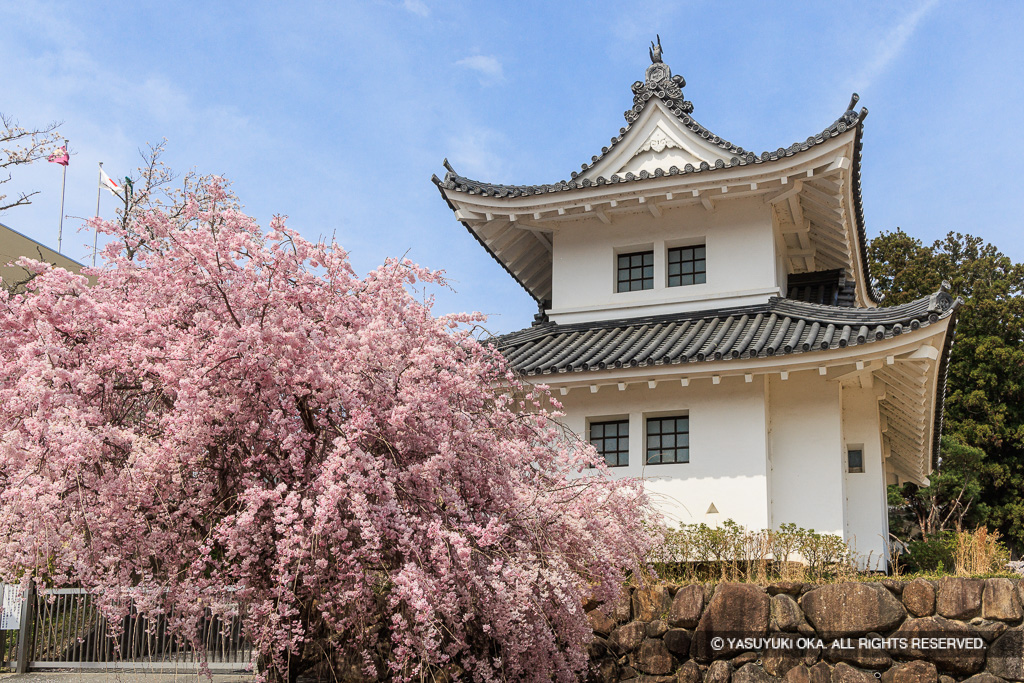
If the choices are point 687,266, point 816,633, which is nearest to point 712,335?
point 687,266

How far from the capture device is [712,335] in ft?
40.1

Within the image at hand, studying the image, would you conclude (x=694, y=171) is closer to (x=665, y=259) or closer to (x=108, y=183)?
(x=665, y=259)

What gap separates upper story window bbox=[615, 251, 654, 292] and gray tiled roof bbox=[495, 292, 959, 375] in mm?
807

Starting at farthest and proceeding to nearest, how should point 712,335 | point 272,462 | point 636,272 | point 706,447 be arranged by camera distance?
point 636,272 < point 712,335 < point 706,447 < point 272,462

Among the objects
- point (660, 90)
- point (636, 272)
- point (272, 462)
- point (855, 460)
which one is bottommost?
point (272, 462)

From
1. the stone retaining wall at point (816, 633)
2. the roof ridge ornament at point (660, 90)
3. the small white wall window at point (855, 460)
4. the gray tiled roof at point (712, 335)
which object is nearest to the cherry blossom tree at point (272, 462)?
the stone retaining wall at point (816, 633)

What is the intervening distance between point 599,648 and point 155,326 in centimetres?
612

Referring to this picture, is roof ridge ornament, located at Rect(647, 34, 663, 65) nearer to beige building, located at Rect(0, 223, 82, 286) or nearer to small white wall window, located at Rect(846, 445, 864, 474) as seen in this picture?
small white wall window, located at Rect(846, 445, 864, 474)

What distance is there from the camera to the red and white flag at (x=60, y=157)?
68.9 feet

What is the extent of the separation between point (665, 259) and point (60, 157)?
17.8 m

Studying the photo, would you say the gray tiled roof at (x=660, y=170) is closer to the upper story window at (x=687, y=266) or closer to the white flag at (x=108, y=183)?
the upper story window at (x=687, y=266)

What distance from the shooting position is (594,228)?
14.5 meters

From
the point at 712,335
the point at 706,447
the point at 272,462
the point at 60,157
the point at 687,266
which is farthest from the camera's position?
the point at 60,157

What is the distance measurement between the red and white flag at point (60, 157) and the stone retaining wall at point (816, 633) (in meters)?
18.7
